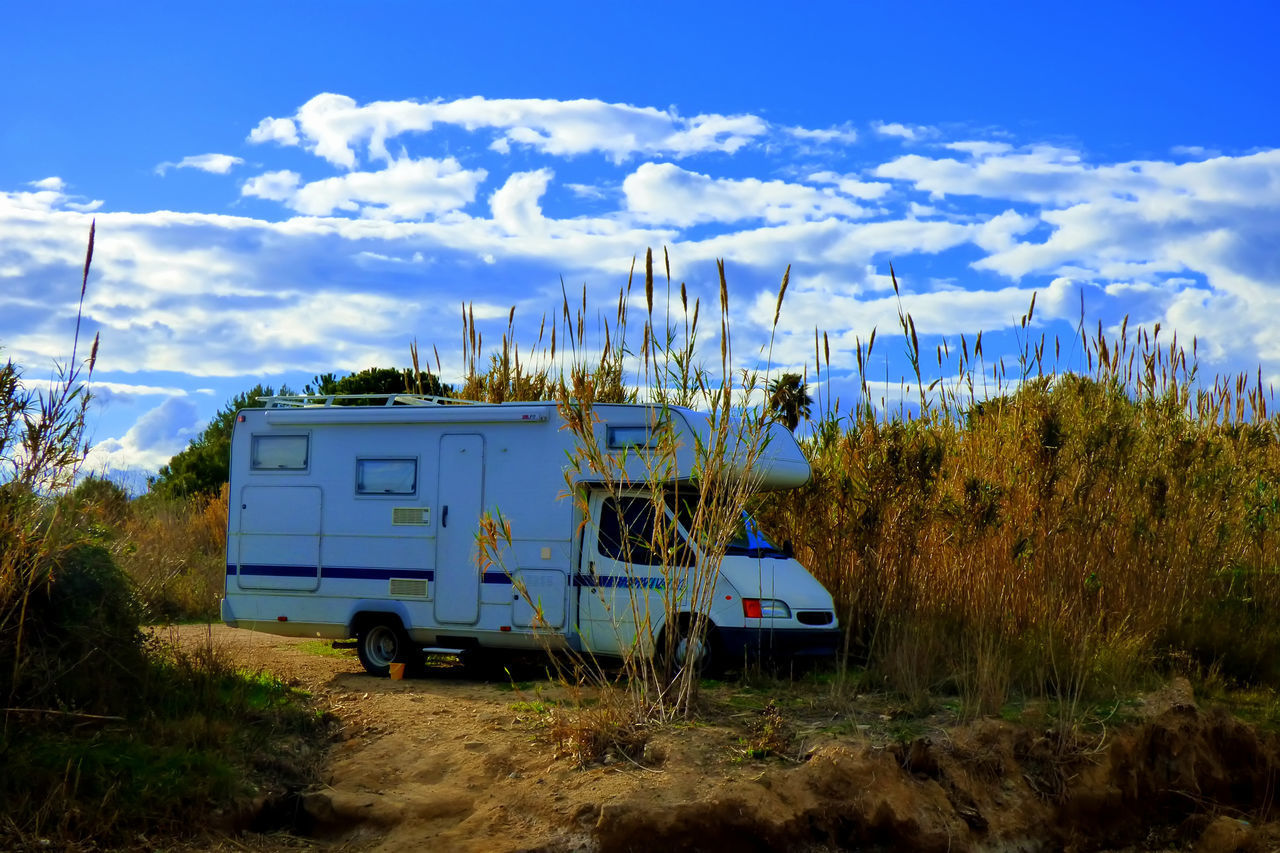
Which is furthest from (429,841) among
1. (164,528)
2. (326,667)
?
(164,528)

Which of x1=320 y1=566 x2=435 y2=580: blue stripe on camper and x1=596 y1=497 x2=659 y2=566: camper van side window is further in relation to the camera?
x1=320 y1=566 x2=435 y2=580: blue stripe on camper

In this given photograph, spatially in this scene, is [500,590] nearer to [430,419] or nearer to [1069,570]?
[430,419]

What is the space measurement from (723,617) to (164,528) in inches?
570

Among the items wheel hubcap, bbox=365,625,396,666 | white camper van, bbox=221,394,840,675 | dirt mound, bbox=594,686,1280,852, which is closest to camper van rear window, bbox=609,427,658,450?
white camper van, bbox=221,394,840,675

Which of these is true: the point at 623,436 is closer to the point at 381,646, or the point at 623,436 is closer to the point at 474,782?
the point at 381,646

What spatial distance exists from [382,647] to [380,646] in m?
0.03

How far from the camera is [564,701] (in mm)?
10039

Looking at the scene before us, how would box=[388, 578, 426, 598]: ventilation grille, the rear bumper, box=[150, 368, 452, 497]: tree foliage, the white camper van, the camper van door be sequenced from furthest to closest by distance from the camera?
box=[150, 368, 452, 497]: tree foliage < box=[388, 578, 426, 598]: ventilation grille < the camper van door < the white camper van < the rear bumper

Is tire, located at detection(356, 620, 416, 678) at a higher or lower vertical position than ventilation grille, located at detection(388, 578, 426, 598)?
lower

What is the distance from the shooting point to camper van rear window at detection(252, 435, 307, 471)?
1292 cm

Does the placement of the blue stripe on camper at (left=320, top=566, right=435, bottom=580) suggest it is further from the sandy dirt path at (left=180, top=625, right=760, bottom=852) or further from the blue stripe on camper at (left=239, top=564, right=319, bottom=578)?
the sandy dirt path at (left=180, top=625, right=760, bottom=852)

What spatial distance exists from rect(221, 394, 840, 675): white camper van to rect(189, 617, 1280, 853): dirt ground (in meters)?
1.20

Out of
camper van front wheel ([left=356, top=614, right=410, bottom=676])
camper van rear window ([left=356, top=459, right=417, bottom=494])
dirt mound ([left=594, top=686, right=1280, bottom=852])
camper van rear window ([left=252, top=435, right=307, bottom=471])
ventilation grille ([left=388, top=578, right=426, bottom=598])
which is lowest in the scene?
dirt mound ([left=594, top=686, right=1280, bottom=852])

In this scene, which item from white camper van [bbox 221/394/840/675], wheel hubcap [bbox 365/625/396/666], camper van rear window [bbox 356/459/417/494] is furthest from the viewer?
wheel hubcap [bbox 365/625/396/666]
